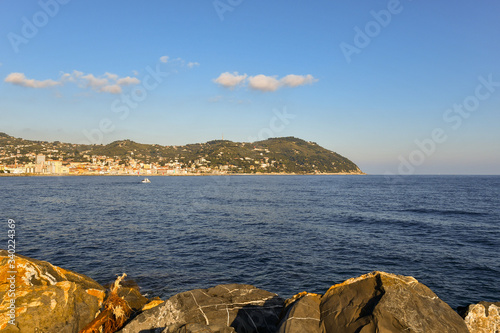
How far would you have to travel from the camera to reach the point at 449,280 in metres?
18.6

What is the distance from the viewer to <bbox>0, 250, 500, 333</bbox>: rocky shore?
Answer: 25.0ft

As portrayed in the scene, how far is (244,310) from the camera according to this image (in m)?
10.1

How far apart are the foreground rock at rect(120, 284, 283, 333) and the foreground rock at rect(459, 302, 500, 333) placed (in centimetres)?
630

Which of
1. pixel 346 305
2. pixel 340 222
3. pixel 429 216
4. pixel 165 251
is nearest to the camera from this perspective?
pixel 346 305

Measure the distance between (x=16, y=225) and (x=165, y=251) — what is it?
78.9 ft

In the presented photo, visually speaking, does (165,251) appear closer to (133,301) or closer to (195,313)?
(133,301)

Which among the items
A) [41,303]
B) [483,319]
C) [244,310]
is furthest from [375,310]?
[41,303]

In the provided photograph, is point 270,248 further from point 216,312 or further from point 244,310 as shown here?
point 216,312

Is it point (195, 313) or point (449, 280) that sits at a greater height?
point (195, 313)

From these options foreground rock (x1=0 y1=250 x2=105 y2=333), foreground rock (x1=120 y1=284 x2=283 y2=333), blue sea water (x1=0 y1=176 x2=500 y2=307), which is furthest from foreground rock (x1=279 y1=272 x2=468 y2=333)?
blue sea water (x1=0 y1=176 x2=500 y2=307)

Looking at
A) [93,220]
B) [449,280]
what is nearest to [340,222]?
[449,280]

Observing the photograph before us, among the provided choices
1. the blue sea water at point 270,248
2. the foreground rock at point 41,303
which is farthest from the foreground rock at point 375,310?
the blue sea water at point 270,248

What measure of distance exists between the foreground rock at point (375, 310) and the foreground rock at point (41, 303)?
24.3ft

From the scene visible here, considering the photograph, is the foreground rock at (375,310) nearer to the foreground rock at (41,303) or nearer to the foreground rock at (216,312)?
the foreground rock at (216,312)
